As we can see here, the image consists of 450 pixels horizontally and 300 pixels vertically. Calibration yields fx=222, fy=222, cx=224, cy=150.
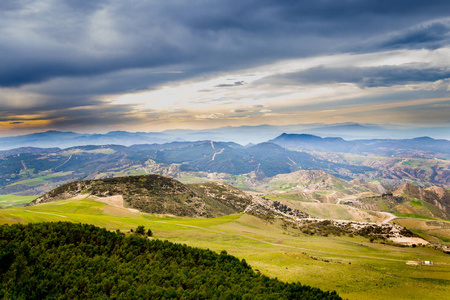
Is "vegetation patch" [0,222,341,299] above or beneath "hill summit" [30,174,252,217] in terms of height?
above

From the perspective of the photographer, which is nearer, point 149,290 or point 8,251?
point 149,290

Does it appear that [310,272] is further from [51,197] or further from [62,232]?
[51,197]

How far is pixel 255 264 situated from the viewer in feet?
140

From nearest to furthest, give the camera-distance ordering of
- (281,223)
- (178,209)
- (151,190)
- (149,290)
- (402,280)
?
1. (149,290)
2. (402,280)
3. (281,223)
4. (178,209)
5. (151,190)

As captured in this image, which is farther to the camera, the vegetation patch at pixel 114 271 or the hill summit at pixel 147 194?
the hill summit at pixel 147 194

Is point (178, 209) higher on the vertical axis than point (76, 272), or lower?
lower

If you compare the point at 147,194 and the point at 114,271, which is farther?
the point at 147,194

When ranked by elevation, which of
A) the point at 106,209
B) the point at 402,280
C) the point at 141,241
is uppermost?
the point at 141,241

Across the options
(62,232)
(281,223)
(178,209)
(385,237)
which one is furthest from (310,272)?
(178,209)

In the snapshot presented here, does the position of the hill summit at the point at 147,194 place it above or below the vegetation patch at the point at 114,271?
below

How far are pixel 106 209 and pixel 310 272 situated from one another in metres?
99.2

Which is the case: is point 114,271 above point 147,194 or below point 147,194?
above

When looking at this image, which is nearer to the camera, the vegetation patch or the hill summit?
the vegetation patch

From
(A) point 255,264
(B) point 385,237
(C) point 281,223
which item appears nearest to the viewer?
(A) point 255,264
